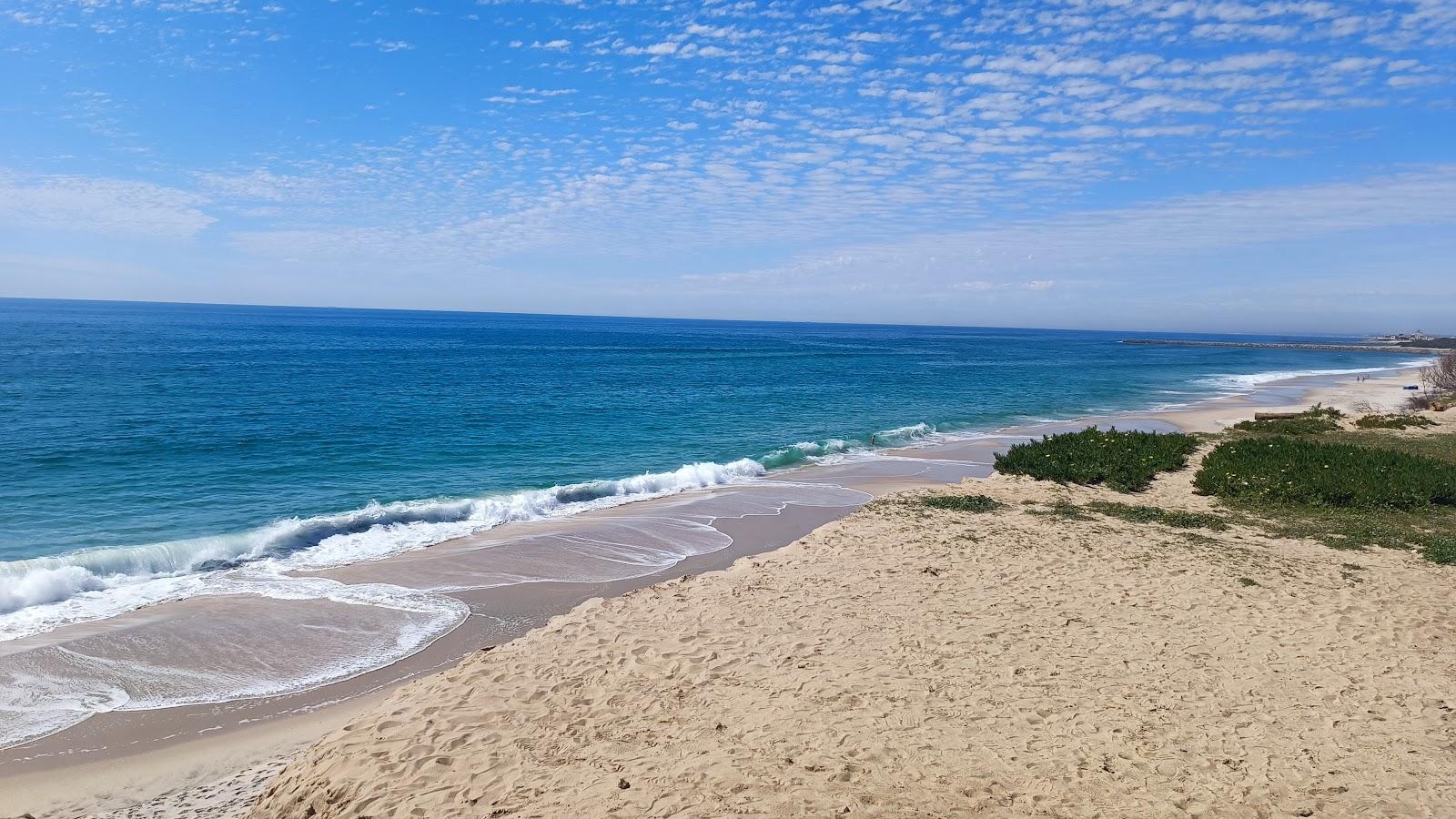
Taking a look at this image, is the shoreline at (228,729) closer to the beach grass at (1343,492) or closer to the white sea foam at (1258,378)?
the beach grass at (1343,492)

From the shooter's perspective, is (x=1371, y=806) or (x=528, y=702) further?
(x=528, y=702)

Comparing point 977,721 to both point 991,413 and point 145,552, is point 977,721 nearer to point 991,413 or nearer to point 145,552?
point 145,552

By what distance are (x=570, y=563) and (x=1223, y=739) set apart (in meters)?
10.9

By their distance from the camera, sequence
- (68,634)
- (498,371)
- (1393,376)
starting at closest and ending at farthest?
(68,634)
(498,371)
(1393,376)

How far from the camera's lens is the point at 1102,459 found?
21.0m

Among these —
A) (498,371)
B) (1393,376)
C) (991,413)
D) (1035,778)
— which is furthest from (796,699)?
Answer: (1393,376)

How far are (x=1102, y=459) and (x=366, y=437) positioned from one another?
2519cm

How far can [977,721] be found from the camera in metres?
7.16

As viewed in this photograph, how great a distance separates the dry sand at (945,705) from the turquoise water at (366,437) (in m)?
8.87

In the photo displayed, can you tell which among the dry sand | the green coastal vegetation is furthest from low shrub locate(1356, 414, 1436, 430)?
the dry sand

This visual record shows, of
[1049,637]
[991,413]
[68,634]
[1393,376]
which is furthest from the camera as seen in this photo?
[1393,376]

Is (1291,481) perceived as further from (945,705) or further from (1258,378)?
(1258,378)

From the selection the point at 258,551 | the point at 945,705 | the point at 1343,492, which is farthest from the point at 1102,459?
the point at 258,551

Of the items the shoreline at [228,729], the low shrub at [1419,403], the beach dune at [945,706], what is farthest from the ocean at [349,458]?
the low shrub at [1419,403]
